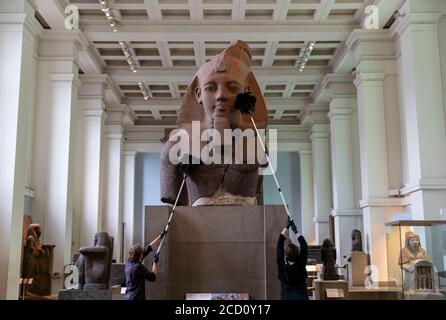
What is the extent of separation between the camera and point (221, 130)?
6246 mm

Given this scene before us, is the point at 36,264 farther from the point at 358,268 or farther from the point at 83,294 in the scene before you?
the point at 358,268

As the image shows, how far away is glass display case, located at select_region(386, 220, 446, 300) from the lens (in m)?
8.32

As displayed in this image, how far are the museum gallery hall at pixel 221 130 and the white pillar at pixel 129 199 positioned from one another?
7 cm

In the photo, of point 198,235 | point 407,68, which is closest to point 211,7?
point 407,68

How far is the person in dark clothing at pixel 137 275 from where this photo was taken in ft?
17.2

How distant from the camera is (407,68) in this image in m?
11.8

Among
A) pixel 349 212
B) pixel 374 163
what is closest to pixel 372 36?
pixel 374 163

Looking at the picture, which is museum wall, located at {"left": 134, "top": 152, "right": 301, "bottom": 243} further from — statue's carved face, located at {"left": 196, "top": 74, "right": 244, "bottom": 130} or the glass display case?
statue's carved face, located at {"left": 196, "top": 74, "right": 244, "bottom": 130}

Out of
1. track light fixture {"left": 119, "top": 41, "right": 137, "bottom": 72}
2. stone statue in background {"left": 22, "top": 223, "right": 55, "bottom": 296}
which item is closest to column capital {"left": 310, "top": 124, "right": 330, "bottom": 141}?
track light fixture {"left": 119, "top": 41, "right": 137, "bottom": 72}

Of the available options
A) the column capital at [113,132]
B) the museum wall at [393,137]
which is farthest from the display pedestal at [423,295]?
the column capital at [113,132]

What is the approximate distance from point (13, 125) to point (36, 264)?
10.6ft

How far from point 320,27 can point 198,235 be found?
10.8 m

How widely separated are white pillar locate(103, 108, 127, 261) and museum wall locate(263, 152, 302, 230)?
7.74 m

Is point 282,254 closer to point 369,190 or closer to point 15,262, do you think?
point 15,262
